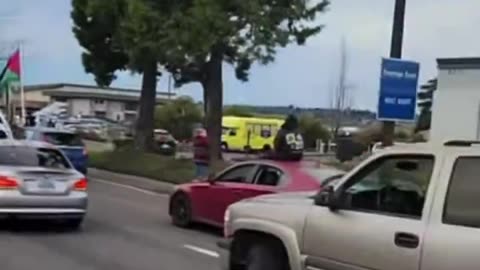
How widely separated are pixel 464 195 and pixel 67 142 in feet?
68.2

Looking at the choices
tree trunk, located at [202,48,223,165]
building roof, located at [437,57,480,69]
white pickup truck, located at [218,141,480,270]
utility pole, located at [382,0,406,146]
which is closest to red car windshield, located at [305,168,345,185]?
utility pole, located at [382,0,406,146]

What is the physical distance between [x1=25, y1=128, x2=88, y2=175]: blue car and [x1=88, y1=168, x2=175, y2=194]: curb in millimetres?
1645

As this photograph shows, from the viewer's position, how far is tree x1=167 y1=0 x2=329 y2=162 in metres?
27.0

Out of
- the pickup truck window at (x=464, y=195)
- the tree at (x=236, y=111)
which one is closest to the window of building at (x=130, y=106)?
the tree at (x=236, y=111)

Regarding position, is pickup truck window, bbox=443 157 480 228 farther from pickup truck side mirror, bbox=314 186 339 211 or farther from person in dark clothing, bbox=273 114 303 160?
person in dark clothing, bbox=273 114 303 160

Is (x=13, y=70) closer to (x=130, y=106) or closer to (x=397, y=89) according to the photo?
(x=397, y=89)

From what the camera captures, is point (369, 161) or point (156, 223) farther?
point (156, 223)

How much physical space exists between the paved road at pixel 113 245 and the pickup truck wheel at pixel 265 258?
9.82 feet

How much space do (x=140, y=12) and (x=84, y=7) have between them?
6514mm

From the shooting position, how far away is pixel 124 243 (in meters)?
13.7

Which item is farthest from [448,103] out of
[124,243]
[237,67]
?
[124,243]

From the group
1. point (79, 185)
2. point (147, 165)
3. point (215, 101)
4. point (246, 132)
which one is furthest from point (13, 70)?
point (79, 185)

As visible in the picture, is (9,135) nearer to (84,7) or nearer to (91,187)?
(91,187)

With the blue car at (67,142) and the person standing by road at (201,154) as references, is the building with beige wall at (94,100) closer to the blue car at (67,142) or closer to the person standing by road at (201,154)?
the blue car at (67,142)
